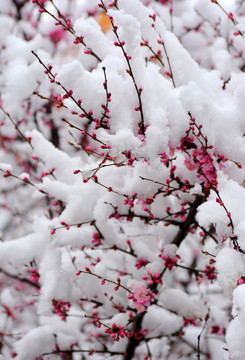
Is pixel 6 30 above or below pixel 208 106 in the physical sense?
above

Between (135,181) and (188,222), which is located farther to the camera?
(188,222)

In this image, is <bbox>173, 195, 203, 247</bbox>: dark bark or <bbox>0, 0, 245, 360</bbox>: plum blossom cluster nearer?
<bbox>0, 0, 245, 360</bbox>: plum blossom cluster

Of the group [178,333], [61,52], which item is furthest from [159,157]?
[61,52]

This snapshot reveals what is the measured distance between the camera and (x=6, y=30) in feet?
14.2

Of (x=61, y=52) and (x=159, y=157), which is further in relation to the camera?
(x=61, y=52)

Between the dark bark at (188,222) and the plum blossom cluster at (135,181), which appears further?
Answer: the dark bark at (188,222)

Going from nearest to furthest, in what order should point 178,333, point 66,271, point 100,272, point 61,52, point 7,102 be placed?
point 100,272 → point 66,271 → point 178,333 → point 7,102 → point 61,52

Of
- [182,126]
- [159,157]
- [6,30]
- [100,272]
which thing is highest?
[6,30]


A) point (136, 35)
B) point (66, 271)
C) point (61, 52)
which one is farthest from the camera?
point (61, 52)

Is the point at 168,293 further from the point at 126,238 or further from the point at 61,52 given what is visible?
the point at 61,52

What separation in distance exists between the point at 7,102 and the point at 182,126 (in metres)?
2.39

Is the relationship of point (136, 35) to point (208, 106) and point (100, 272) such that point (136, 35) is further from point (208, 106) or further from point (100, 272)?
point (100, 272)

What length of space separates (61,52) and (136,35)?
3909 millimetres

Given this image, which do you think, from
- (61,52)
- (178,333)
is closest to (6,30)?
(61,52)
